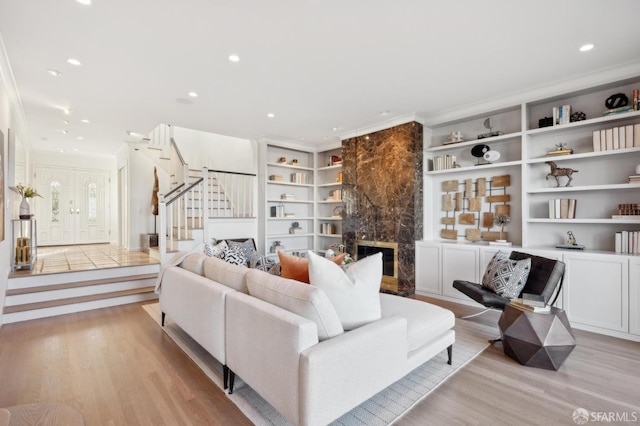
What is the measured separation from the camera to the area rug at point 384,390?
1.92 meters

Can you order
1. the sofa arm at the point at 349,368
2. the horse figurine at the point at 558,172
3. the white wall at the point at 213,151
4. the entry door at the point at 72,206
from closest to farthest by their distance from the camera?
the sofa arm at the point at 349,368, the horse figurine at the point at 558,172, the white wall at the point at 213,151, the entry door at the point at 72,206

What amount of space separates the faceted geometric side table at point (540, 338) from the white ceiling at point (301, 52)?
246 centimetres

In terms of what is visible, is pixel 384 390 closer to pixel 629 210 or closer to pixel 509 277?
pixel 509 277

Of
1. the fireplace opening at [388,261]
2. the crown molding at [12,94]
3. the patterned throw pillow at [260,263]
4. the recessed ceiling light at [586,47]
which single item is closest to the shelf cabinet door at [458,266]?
the fireplace opening at [388,261]

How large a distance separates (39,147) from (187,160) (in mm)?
4063

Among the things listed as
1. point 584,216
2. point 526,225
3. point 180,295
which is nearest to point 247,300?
point 180,295

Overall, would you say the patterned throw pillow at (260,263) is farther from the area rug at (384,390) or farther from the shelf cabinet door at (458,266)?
the shelf cabinet door at (458,266)

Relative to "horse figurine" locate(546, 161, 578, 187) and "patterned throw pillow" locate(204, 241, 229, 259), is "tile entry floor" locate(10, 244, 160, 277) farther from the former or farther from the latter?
"horse figurine" locate(546, 161, 578, 187)

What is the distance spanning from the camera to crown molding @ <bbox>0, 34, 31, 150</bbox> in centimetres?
315

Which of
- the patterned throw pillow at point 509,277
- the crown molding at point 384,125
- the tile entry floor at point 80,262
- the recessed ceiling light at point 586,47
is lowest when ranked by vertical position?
the tile entry floor at point 80,262

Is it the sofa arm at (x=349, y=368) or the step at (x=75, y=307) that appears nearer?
the sofa arm at (x=349, y=368)

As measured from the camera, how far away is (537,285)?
319 centimetres

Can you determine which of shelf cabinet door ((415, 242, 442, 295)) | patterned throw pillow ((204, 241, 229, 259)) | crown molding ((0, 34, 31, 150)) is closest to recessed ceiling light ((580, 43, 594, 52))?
shelf cabinet door ((415, 242, 442, 295))

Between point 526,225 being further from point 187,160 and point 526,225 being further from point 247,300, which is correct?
point 187,160
